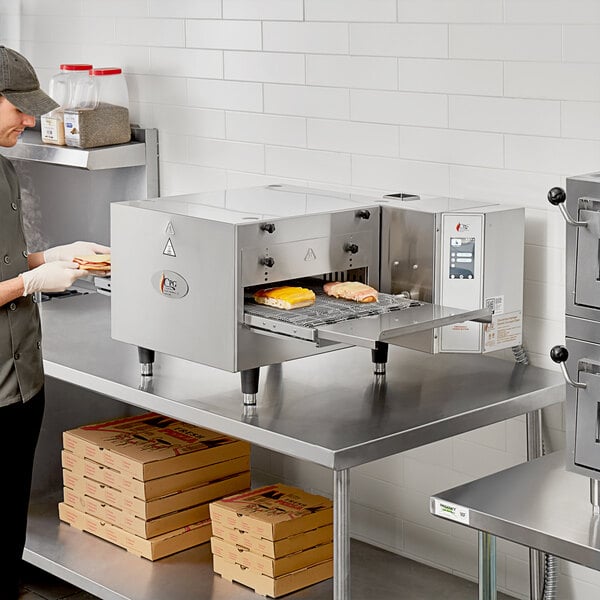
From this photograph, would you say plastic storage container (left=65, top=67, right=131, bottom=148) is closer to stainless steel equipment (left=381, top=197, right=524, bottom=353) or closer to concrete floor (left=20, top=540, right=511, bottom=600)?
stainless steel equipment (left=381, top=197, right=524, bottom=353)

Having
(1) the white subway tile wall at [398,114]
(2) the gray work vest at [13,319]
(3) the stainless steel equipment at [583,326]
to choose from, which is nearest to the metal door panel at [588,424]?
(3) the stainless steel equipment at [583,326]

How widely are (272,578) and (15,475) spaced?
0.68 metres

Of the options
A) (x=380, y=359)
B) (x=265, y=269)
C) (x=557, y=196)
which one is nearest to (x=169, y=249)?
(x=265, y=269)

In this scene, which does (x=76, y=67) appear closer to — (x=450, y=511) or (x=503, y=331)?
(x=503, y=331)

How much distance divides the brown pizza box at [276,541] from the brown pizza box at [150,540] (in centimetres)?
20

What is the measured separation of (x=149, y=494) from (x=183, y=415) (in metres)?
0.55

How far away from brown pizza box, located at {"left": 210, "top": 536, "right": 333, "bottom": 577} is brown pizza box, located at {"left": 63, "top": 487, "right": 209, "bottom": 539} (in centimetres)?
18

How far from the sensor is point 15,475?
9.46ft

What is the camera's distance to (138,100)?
3719 mm

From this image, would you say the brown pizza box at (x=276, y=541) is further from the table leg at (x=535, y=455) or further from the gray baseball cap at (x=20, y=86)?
the gray baseball cap at (x=20, y=86)

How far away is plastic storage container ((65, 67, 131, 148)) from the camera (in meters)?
3.58

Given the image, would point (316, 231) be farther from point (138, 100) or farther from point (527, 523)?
point (138, 100)

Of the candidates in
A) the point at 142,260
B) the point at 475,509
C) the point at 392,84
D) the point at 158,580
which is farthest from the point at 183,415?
the point at 392,84

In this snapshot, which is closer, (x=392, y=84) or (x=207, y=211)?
(x=207, y=211)
